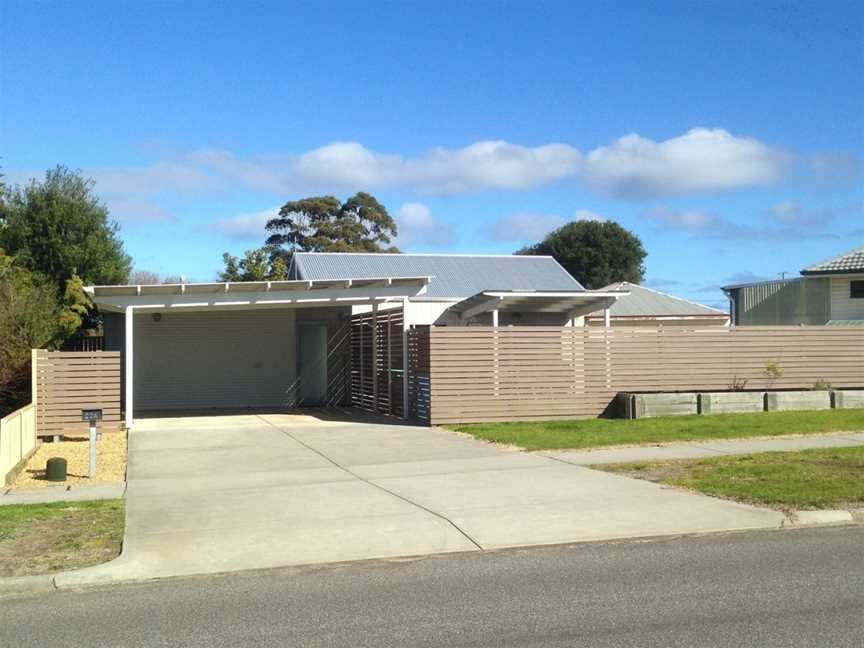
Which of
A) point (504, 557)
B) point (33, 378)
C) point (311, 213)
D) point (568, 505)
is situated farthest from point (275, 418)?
point (311, 213)

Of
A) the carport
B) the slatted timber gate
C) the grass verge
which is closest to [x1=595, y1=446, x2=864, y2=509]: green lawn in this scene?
the grass verge

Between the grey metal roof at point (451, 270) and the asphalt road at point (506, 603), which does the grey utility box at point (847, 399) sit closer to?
the grey metal roof at point (451, 270)

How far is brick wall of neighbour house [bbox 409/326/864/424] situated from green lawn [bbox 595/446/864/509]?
654 centimetres

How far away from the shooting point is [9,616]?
6.87 metres

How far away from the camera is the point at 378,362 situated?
77.2 ft

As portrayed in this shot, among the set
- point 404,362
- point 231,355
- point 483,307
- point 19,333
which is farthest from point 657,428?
point 19,333

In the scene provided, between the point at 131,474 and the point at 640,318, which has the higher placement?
the point at 640,318

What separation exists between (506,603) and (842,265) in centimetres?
3457

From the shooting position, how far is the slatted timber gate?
22188mm

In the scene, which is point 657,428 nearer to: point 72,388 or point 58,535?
point 72,388

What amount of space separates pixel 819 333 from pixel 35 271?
77.7 feet

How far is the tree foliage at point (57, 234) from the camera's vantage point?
99.2 feet

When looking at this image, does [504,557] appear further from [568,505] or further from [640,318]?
[640,318]

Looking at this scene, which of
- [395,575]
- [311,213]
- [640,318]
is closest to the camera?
[395,575]
